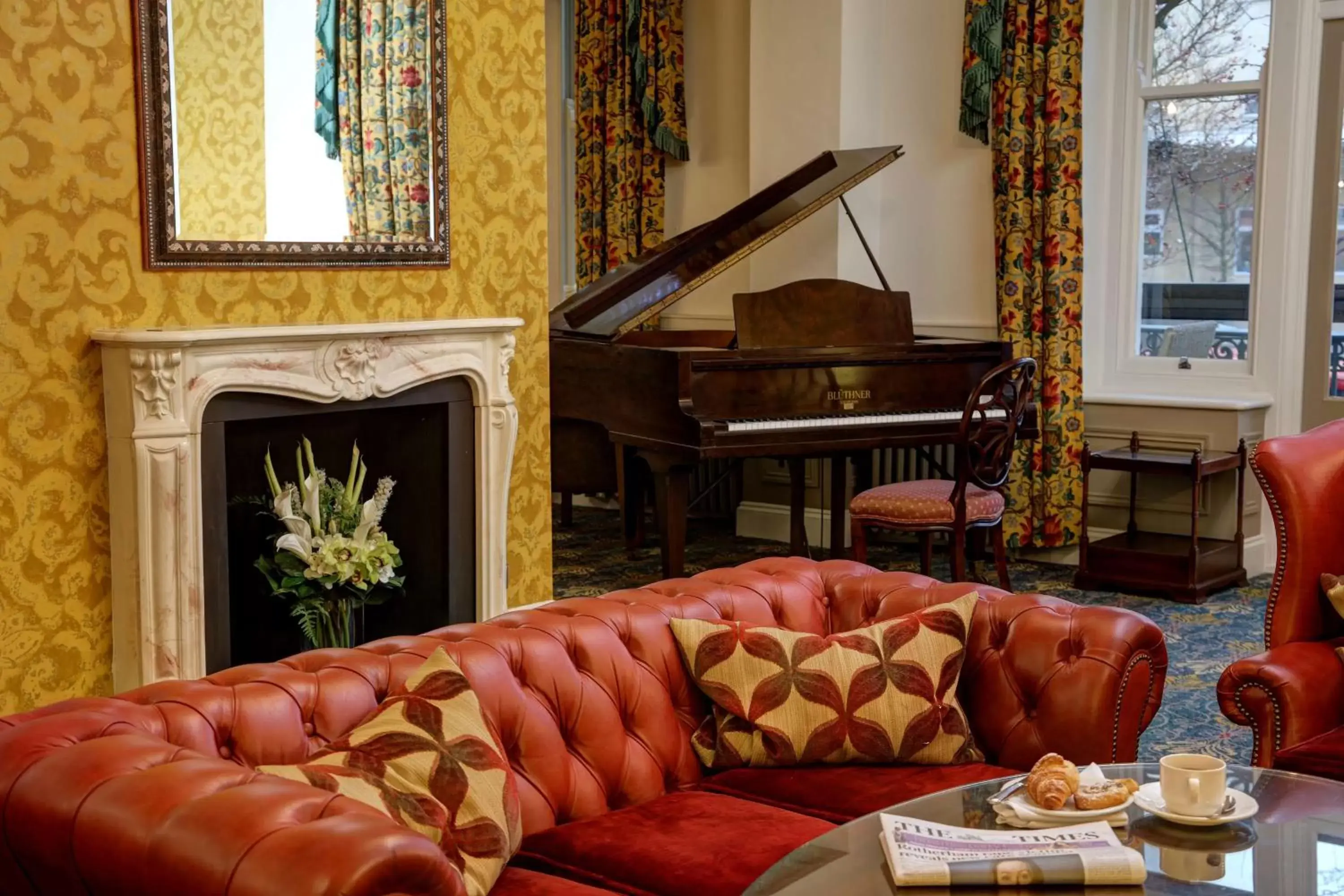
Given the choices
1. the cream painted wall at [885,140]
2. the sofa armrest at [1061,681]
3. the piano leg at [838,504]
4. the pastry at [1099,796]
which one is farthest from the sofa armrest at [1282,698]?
the cream painted wall at [885,140]

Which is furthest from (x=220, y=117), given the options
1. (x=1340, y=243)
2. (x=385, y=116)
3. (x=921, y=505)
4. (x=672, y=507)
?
(x=1340, y=243)

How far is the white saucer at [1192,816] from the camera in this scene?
190 centimetres

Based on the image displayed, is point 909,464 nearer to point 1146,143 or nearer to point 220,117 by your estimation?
point 1146,143

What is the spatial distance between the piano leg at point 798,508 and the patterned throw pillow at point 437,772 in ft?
13.9

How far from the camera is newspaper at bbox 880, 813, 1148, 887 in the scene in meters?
1.73

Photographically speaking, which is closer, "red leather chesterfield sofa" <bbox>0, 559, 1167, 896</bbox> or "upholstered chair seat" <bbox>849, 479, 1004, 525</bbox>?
"red leather chesterfield sofa" <bbox>0, 559, 1167, 896</bbox>

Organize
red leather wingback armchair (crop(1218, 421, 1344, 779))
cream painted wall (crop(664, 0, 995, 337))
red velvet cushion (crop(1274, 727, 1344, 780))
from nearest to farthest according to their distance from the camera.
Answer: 1. red velvet cushion (crop(1274, 727, 1344, 780))
2. red leather wingback armchair (crop(1218, 421, 1344, 779))
3. cream painted wall (crop(664, 0, 995, 337))

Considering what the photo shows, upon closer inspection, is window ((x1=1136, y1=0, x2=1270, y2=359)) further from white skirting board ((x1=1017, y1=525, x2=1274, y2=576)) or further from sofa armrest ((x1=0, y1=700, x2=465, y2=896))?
sofa armrest ((x1=0, y1=700, x2=465, y2=896))

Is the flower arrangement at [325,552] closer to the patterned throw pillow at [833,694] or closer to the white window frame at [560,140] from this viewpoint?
the patterned throw pillow at [833,694]

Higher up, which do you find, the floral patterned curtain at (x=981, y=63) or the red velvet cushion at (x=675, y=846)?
the floral patterned curtain at (x=981, y=63)

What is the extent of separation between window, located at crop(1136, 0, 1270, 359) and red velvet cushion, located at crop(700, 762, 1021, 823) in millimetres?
4242

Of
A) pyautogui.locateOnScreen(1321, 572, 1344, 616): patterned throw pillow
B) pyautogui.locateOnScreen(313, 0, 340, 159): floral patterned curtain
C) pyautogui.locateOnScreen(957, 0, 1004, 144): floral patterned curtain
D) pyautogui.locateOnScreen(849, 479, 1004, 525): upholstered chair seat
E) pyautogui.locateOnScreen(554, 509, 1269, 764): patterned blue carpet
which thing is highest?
pyautogui.locateOnScreen(957, 0, 1004, 144): floral patterned curtain

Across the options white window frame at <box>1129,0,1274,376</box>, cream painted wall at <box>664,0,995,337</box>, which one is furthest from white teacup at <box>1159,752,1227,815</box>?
cream painted wall at <box>664,0,995,337</box>

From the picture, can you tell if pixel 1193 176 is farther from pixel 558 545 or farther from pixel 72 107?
pixel 72 107
